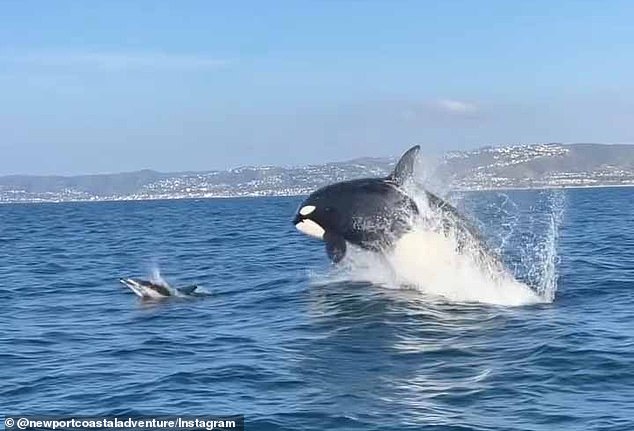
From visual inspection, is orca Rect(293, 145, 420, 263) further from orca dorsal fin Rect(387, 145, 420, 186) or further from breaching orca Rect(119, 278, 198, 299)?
breaching orca Rect(119, 278, 198, 299)

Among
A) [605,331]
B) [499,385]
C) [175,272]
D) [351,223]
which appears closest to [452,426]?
[499,385]

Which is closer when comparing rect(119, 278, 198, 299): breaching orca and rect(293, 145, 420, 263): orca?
rect(293, 145, 420, 263): orca

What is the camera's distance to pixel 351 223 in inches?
759

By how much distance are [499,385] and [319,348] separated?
3398 millimetres

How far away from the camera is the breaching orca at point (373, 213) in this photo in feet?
63.1

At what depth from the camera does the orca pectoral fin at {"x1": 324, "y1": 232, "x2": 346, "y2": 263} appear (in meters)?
19.3

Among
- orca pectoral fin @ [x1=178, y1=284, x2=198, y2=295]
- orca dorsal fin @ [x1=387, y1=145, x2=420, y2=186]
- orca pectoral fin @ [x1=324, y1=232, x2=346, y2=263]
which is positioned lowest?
orca pectoral fin @ [x1=178, y1=284, x2=198, y2=295]

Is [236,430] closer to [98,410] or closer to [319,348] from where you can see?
[98,410]

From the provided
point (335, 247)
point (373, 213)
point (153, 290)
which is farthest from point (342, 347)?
point (153, 290)

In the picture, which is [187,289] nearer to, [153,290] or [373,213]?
[153,290]

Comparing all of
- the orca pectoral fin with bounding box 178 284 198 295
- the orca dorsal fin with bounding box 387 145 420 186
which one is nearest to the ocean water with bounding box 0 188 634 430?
the orca pectoral fin with bounding box 178 284 198 295

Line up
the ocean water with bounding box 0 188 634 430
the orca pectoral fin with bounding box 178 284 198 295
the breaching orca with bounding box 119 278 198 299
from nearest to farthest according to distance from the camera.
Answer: the ocean water with bounding box 0 188 634 430
the breaching orca with bounding box 119 278 198 299
the orca pectoral fin with bounding box 178 284 198 295

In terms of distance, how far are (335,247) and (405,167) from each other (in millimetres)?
2241

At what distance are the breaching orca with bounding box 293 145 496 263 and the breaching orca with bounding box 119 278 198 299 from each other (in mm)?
3431
